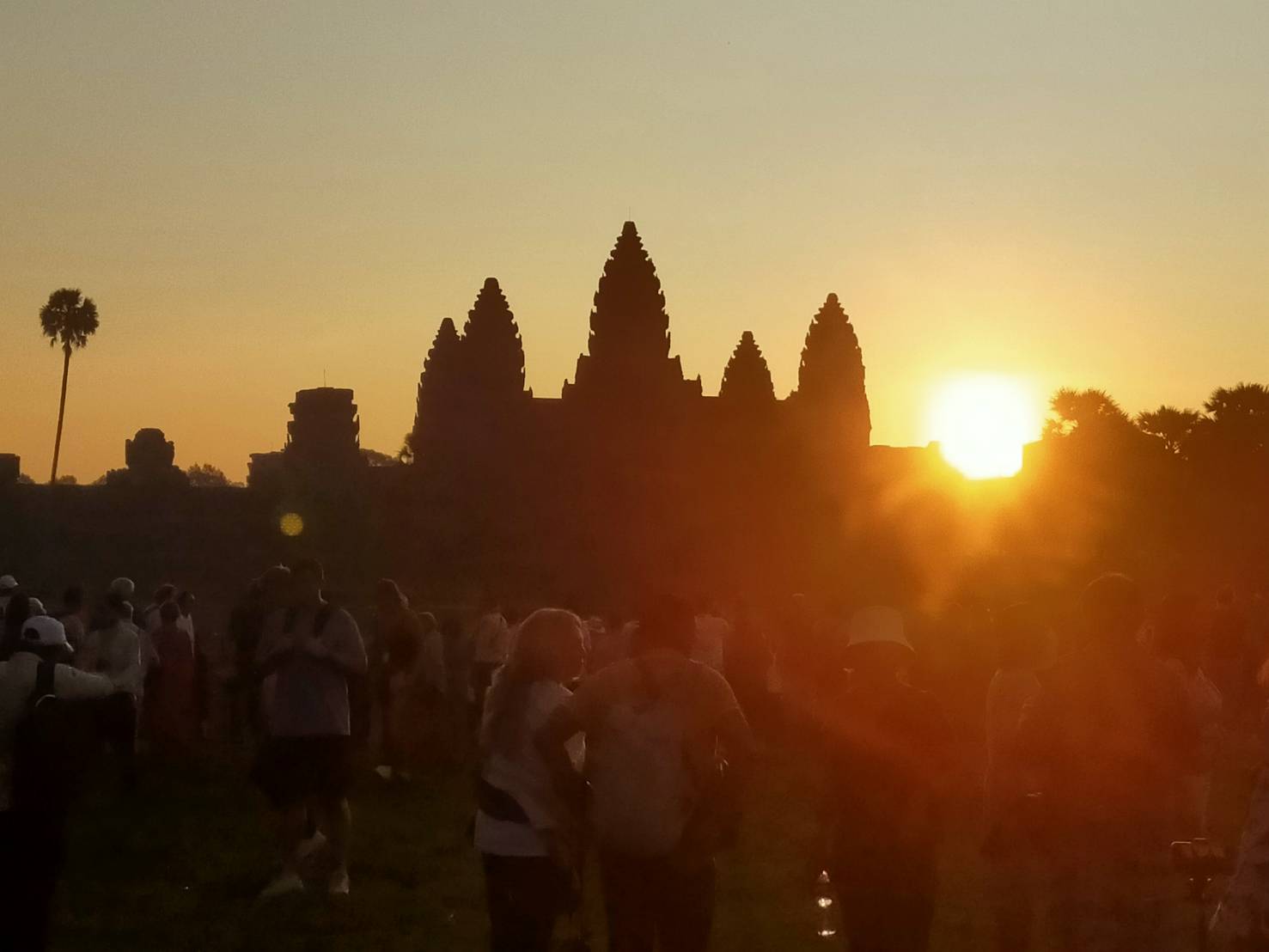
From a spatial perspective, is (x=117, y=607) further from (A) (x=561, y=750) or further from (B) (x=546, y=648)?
(A) (x=561, y=750)

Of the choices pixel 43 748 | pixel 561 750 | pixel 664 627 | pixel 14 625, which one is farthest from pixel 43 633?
pixel 664 627

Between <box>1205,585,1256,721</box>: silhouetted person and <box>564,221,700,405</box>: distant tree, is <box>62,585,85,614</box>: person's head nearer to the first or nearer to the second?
<box>1205,585,1256,721</box>: silhouetted person

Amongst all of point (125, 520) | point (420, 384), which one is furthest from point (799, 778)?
point (420, 384)

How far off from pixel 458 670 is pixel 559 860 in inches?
552

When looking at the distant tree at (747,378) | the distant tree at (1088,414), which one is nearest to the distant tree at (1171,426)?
the distant tree at (1088,414)

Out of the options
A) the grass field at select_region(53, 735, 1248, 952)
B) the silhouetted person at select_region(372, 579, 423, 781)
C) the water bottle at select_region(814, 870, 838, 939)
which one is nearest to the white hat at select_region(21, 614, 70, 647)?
the grass field at select_region(53, 735, 1248, 952)

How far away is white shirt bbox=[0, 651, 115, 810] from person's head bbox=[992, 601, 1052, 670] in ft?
12.9

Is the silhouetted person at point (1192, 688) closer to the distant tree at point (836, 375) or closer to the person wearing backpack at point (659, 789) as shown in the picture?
the person wearing backpack at point (659, 789)

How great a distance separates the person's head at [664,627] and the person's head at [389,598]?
7968mm

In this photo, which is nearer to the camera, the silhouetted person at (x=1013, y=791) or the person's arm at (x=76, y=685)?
the silhouetted person at (x=1013, y=791)

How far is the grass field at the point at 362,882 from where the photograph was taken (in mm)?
9266

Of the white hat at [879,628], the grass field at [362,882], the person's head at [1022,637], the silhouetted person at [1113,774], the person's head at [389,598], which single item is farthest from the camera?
the person's head at [389,598]

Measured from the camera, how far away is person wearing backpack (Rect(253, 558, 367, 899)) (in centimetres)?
972

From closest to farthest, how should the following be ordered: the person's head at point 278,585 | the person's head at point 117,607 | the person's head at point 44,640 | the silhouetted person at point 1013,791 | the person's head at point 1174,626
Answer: the silhouetted person at point 1013,791, the person's head at point 44,640, the person's head at point 1174,626, the person's head at point 278,585, the person's head at point 117,607
